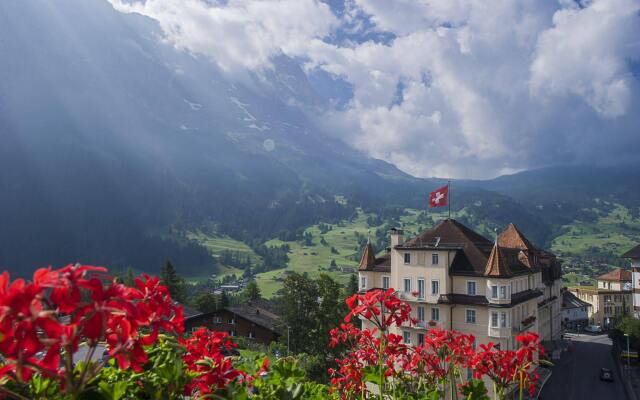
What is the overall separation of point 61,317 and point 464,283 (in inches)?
1569

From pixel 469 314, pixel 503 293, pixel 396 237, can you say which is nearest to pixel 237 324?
pixel 396 237

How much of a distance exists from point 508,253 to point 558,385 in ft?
49.1

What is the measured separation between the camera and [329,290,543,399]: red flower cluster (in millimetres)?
5059

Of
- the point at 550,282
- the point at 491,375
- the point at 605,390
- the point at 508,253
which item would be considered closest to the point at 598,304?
the point at 550,282

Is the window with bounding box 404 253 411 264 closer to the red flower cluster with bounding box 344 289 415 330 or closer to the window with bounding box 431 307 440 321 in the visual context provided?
the window with bounding box 431 307 440 321

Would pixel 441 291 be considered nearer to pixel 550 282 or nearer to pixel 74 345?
pixel 550 282

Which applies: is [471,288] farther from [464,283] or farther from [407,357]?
[407,357]

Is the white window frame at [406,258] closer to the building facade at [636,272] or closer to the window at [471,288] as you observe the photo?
the window at [471,288]

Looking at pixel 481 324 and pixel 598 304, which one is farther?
pixel 598 304

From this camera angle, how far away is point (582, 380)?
46688 millimetres

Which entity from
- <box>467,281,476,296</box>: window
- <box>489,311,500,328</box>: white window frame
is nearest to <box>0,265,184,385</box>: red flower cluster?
<box>489,311,500,328</box>: white window frame

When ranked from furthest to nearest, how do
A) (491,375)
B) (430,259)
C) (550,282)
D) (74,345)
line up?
(550,282), (430,259), (491,375), (74,345)

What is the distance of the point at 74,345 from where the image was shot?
209 cm

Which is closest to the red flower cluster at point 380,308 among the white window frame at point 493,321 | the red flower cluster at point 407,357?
the red flower cluster at point 407,357
